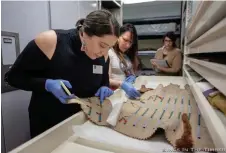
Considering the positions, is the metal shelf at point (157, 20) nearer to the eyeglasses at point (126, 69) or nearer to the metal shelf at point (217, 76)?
the eyeglasses at point (126, 69)

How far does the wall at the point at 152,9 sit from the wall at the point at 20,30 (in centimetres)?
263

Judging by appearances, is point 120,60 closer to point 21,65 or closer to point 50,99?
point 50,99

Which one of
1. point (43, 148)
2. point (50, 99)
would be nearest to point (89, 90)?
point (50, 99)

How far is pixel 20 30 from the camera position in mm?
1410

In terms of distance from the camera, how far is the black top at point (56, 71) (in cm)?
101

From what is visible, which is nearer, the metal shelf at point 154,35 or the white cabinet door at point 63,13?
the white cabinet door at point 63,13

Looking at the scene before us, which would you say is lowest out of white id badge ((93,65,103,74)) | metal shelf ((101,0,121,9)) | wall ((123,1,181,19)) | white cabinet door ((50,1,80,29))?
white id badge ((93,65,103,74))

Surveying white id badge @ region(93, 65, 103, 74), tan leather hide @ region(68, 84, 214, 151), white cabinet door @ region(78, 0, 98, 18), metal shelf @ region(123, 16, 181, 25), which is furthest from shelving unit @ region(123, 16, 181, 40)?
white id badge @ region(93, 65, 103, 74)

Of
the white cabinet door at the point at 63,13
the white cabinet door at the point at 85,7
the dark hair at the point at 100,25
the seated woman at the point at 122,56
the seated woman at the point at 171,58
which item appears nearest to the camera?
the dark hair at the point at 100,25

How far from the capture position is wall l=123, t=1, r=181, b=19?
3.85 m

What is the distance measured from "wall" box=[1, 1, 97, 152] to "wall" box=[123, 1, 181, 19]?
2.63m

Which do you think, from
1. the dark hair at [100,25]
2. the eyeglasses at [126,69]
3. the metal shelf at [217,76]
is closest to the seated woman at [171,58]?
the eyeglasses at [126,69]

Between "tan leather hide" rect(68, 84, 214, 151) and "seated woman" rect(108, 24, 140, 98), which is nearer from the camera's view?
"tan leather hide" rect(68, 84, 214, 151)

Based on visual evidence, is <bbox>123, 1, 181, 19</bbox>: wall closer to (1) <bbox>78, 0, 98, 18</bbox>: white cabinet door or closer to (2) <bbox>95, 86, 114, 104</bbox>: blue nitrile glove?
(1) <bbox>78, 0, 98, 18</bbox>: white cabinet door
